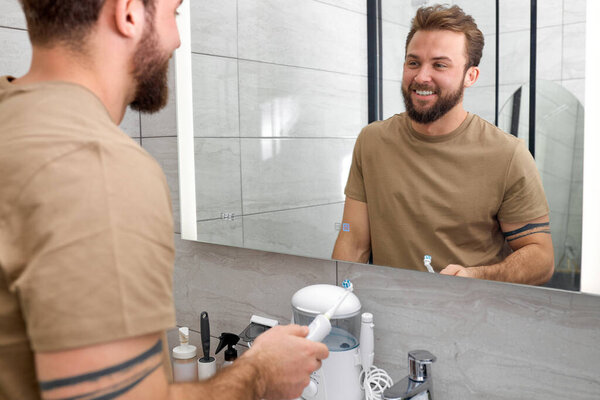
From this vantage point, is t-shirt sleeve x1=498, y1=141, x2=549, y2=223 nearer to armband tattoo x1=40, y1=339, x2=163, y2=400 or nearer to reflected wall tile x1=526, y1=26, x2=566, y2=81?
reflected wall tile x1=526, y1=26, x2=566, y2=81

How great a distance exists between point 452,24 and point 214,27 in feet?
2.28

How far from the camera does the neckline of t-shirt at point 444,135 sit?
2.93ft

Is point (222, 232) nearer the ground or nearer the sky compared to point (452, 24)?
nearer the ground

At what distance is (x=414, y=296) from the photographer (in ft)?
3.41

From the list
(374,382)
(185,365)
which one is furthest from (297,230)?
(185,365)

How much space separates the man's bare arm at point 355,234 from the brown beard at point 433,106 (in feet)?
0.72

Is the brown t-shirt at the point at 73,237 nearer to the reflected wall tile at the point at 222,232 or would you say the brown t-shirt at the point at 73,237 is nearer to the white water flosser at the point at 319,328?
the white water flosser at the point at 319,328

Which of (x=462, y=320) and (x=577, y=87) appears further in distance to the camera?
(x=462, y=320)

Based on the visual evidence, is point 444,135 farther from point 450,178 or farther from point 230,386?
point 230,386

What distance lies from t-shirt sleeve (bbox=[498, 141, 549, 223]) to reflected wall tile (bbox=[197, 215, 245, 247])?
705mm

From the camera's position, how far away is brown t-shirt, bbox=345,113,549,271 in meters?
0.87

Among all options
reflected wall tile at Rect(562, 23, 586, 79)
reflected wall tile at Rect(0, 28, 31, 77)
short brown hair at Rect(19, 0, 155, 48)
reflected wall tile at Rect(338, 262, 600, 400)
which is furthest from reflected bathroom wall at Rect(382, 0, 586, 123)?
reflected wall tile at Rect(0, 28, 31, 77)

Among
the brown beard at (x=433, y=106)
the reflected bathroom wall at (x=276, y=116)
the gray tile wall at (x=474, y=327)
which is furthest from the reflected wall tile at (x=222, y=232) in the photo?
the brown beard at (x=433, y=106)

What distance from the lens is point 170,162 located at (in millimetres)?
1517
